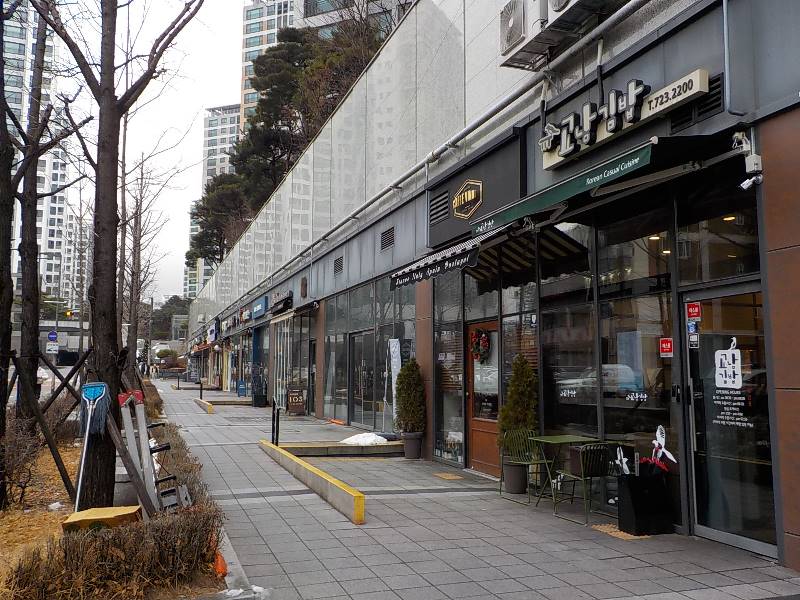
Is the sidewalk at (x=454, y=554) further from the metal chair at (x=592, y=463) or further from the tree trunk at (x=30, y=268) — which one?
the tree trunk at (x=30, y=268)

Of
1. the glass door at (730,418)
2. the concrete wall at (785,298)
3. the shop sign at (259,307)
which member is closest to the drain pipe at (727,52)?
the concrete wall at (785,298)

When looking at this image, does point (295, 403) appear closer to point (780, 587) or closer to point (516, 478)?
point (516, 478)

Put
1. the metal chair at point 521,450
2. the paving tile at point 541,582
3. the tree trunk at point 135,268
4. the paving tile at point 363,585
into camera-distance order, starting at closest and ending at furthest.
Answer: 1. the paving tile at point 363,585
2. the paving tile at point 541,582
3. the metal chair at point 521,450
4. the tree trunk at point 135,268

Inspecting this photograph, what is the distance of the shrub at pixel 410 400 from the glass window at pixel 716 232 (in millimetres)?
6361

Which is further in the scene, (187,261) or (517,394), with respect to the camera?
(187,261)

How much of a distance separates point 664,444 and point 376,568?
3.29m

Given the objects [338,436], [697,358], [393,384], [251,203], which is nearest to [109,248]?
[697,358]

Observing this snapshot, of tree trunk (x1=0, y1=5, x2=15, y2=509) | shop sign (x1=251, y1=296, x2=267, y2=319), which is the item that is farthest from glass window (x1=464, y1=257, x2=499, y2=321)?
shop sign (x1=251, y1=296, x2=267, y2=319)

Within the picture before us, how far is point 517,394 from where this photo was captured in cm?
904

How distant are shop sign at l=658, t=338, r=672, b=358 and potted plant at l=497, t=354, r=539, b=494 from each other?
2.18m

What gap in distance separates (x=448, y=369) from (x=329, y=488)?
428 cm

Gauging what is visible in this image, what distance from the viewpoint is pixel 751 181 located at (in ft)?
19.5

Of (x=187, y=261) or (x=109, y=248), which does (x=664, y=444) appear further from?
(x=187, y=261)

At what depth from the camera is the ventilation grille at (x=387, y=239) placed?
14.9m
